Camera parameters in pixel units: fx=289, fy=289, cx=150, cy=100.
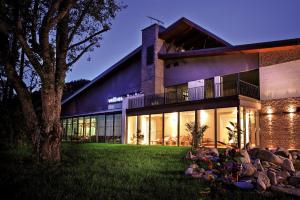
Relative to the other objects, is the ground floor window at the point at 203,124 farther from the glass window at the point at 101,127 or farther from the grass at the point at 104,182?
the grass at the point at 104,182

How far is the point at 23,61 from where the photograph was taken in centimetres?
1102

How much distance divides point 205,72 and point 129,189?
12.9 metres

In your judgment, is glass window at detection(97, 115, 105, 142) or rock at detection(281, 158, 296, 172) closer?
rock at detection(281, 158, 296, 172)

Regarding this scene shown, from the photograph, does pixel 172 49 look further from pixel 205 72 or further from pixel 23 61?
pixel 23 61

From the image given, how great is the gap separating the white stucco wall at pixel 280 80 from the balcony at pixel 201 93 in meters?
0.56

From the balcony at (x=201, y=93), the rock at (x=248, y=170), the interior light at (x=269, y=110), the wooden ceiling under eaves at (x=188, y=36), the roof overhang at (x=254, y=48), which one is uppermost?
the wooden ceiling under eaves at (x=188, y=36)

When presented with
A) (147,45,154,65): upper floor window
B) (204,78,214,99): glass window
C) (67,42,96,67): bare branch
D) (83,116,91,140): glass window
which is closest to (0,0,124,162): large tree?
(67,42,96,67): bare branch

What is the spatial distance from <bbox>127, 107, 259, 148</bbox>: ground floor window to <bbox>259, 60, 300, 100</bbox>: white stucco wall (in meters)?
1.23

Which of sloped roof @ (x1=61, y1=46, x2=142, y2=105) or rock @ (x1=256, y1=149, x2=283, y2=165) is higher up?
sloped roof @ (x1=61, y1=46, x2=142, y2=105)

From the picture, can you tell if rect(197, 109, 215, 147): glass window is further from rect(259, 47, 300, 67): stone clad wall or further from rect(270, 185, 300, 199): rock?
rect(270, 185, 300, 199): rock

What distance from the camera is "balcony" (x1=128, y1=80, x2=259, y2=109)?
14.7 metres

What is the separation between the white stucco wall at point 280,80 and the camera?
1318cm

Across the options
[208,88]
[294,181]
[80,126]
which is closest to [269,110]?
[208,88]

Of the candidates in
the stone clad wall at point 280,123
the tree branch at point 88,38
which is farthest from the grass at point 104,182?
the stone clad wall at point 280,123
